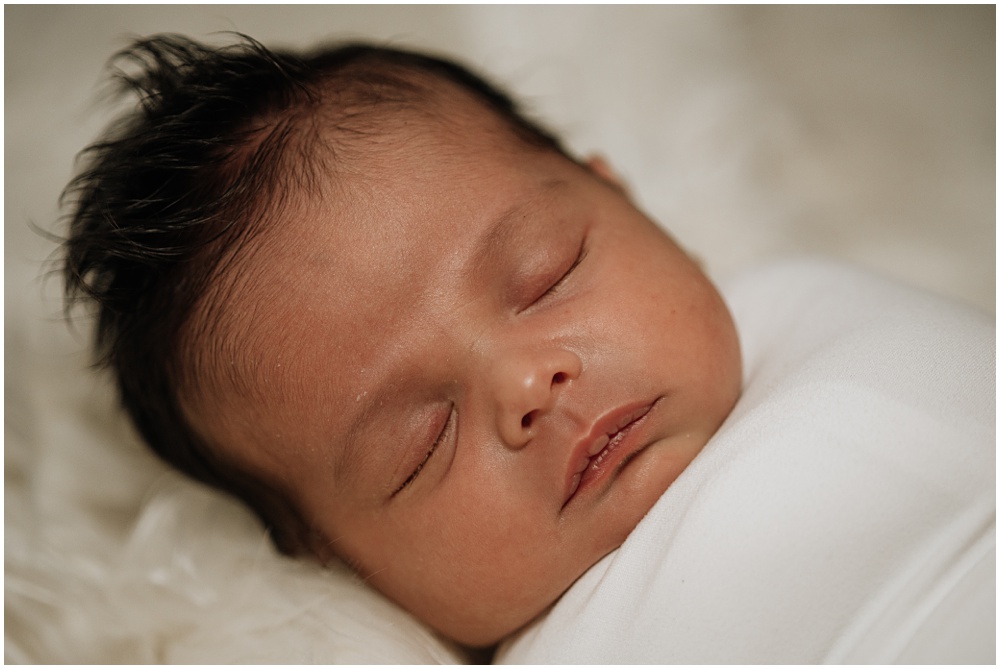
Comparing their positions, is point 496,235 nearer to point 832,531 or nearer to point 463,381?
point 463,381

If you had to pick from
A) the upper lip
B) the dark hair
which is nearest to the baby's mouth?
the upper lip

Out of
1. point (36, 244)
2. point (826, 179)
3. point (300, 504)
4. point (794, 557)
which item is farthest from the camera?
point (826, 179)

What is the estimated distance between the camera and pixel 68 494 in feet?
3.87

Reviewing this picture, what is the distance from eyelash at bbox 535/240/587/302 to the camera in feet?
3.10

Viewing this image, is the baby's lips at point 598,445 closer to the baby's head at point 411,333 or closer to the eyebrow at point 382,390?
the baby's head at point 411,333

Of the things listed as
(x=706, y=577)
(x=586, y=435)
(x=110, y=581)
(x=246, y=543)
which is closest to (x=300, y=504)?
(x=246, y=543)

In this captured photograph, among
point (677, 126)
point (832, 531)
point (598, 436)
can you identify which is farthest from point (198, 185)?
point (677, 126)

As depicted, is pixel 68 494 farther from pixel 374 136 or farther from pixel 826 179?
pixel 826 179

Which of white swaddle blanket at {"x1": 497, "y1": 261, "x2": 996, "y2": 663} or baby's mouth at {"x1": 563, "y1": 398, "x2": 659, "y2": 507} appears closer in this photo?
white swaddle blanket at {"x1": 497, "y1": 261, "x2": 996, "y2": 663}

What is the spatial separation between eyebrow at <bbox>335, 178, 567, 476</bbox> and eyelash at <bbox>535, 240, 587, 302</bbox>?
0.25 feet

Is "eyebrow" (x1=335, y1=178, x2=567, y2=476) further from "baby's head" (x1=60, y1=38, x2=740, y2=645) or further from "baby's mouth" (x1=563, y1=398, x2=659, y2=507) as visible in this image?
"baby's mouth" (x1=563, y1=398, x2=659, y2=507)

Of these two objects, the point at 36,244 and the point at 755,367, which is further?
the point at 36,244

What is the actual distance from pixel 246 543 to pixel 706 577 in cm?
64

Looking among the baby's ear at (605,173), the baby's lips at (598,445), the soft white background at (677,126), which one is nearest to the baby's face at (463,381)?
the baby's lips at (598,445)
